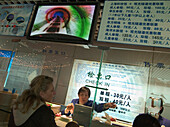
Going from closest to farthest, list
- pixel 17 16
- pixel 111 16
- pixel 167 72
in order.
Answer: pixel 167 72
pixel 111 16
pixel 17 16

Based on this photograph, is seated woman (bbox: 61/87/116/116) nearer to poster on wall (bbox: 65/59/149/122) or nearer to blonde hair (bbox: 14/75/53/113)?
→ poster on wall (bbox: 65/59/149/122)

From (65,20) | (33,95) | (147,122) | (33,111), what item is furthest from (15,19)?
(147,122)

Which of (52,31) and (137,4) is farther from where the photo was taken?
(52,31)

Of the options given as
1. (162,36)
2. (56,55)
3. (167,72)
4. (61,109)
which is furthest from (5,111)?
(162,36)

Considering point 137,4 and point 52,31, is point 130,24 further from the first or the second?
point 52,31

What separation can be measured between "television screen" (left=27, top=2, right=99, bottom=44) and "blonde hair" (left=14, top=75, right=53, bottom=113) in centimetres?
64

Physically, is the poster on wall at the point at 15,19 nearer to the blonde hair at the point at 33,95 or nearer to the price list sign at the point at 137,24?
the blonde hair at the point at 33,95

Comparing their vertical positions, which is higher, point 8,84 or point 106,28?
point 106,28

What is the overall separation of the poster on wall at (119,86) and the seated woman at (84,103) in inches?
1.5

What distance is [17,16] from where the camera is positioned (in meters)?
2.26

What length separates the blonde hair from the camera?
3.93 feet

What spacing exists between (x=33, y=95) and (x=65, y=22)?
3.50 feet

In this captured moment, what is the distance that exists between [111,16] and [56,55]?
0.88m

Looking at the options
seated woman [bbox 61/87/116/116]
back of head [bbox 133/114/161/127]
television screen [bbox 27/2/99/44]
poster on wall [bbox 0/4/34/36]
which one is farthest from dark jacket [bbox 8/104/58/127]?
poster on wall [bbox 0/4/34/36]
